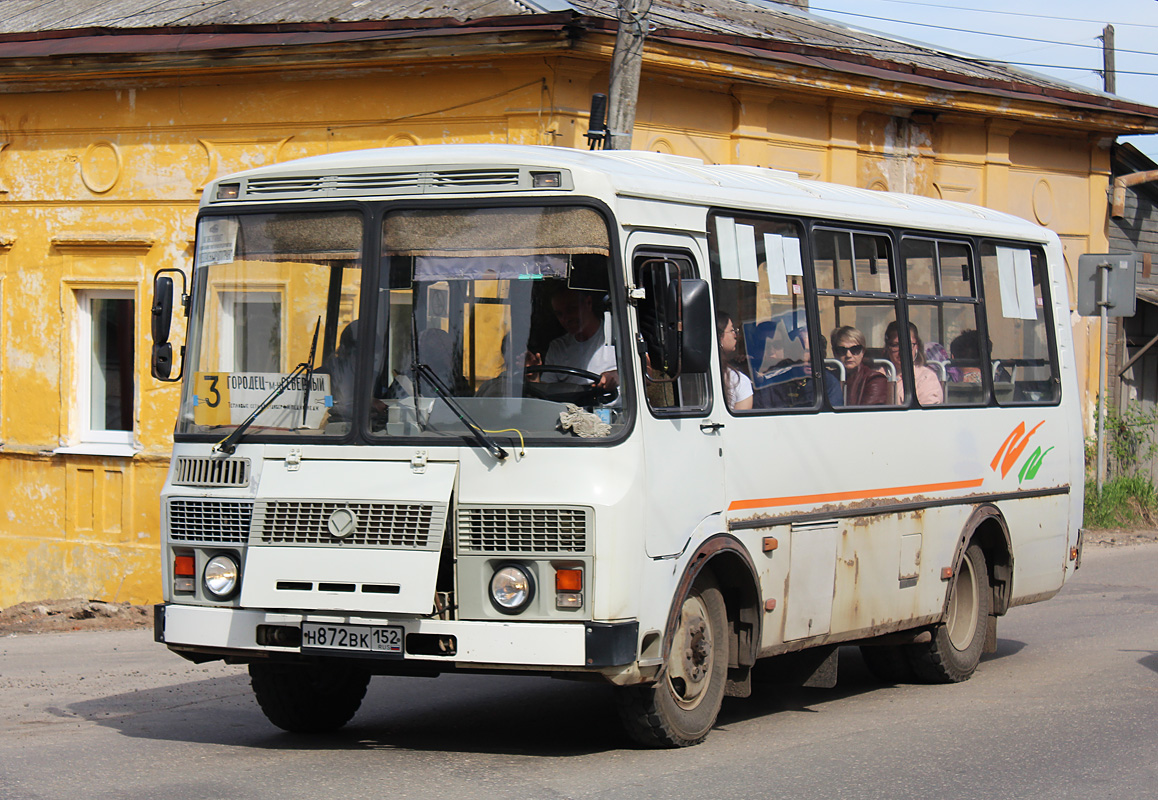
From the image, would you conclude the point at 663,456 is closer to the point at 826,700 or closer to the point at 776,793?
the point at 776,793

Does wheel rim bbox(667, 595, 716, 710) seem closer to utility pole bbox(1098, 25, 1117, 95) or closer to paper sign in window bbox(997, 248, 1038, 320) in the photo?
paper sign in window bbox(997, 248, 1038, 320)

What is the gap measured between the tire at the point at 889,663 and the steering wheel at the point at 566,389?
146 inches

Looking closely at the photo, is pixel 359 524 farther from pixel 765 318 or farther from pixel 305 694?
pixel 765 318

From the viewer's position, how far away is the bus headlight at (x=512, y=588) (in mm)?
6492

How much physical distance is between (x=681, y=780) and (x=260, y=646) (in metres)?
1.91

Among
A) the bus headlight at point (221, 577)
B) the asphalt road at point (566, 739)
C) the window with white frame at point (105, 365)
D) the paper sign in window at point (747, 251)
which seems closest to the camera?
the asphalt road at point (566, 739)

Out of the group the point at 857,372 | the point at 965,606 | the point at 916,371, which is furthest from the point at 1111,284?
the point at 857,372

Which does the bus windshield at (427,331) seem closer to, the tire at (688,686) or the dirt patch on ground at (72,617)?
the tire at (688,686)

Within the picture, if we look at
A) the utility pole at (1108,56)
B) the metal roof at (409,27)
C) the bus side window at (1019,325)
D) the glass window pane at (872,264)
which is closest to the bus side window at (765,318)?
the glass window pane at (872,264)

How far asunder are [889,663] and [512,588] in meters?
4.05

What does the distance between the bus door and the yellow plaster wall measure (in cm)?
805

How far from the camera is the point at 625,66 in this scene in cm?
1228

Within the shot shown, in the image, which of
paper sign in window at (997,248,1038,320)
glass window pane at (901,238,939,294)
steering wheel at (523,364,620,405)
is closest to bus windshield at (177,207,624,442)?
steering wheel at (523,364,620,405)

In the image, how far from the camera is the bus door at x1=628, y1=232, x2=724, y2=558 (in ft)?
22.3
